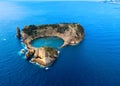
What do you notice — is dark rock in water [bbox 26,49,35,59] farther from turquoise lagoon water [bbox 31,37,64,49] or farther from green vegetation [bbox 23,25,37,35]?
green vegetation [bbox 23,25,37,35]

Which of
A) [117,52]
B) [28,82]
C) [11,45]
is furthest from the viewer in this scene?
[11,45]

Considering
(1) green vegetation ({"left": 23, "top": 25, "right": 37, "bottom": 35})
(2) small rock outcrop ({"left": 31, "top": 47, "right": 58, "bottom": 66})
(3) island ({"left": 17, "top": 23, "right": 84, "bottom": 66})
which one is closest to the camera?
(2) small rock outcrop ({"left": 31, "top": 47, "right": 58, "bottom": 66})

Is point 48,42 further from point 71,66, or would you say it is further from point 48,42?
point 71,66

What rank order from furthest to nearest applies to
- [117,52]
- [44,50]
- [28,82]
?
[117,52]
[44,50]
[28,82]

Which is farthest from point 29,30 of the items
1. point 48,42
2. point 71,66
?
point 71,66

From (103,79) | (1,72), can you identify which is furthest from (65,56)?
(1,72)

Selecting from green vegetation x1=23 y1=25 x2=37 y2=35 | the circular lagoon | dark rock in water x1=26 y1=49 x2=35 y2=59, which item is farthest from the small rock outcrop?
green vegetation x1=23 y1=25 x2=37 y2=35

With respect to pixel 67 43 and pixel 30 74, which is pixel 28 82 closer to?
pixel 30 74

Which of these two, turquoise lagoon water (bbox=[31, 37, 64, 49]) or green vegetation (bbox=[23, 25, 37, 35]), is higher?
green vegetation (bbox=[23, 25, 37, 35])

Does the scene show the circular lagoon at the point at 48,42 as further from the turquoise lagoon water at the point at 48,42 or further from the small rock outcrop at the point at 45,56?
the small rock outcrop at the point at 45,56
